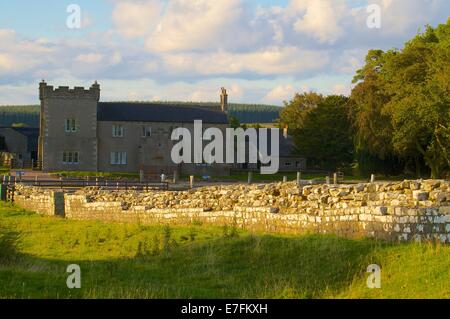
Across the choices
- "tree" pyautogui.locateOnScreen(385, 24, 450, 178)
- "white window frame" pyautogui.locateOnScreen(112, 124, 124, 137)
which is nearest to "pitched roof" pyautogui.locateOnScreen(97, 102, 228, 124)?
"white window frame" pyautogui.locateOnScreen(112, 124, 124, 137)

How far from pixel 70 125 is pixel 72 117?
899 millimetres

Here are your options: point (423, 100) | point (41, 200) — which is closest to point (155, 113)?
point (423, 100)

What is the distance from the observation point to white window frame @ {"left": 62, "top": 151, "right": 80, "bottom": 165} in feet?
268

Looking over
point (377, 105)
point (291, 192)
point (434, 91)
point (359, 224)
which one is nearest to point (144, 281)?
point (359, 224)

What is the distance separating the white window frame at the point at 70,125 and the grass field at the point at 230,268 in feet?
197

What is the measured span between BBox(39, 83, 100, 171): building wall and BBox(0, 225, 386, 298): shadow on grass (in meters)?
62.0

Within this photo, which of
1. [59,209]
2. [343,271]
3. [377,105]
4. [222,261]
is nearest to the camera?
[343,271]

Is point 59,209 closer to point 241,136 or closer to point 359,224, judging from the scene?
point 359,224

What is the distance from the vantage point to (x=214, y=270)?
17.3 metres

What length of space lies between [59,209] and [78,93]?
4574 cm

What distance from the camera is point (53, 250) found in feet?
77.2

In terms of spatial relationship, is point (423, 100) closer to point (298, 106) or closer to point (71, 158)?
point (71, 158)
